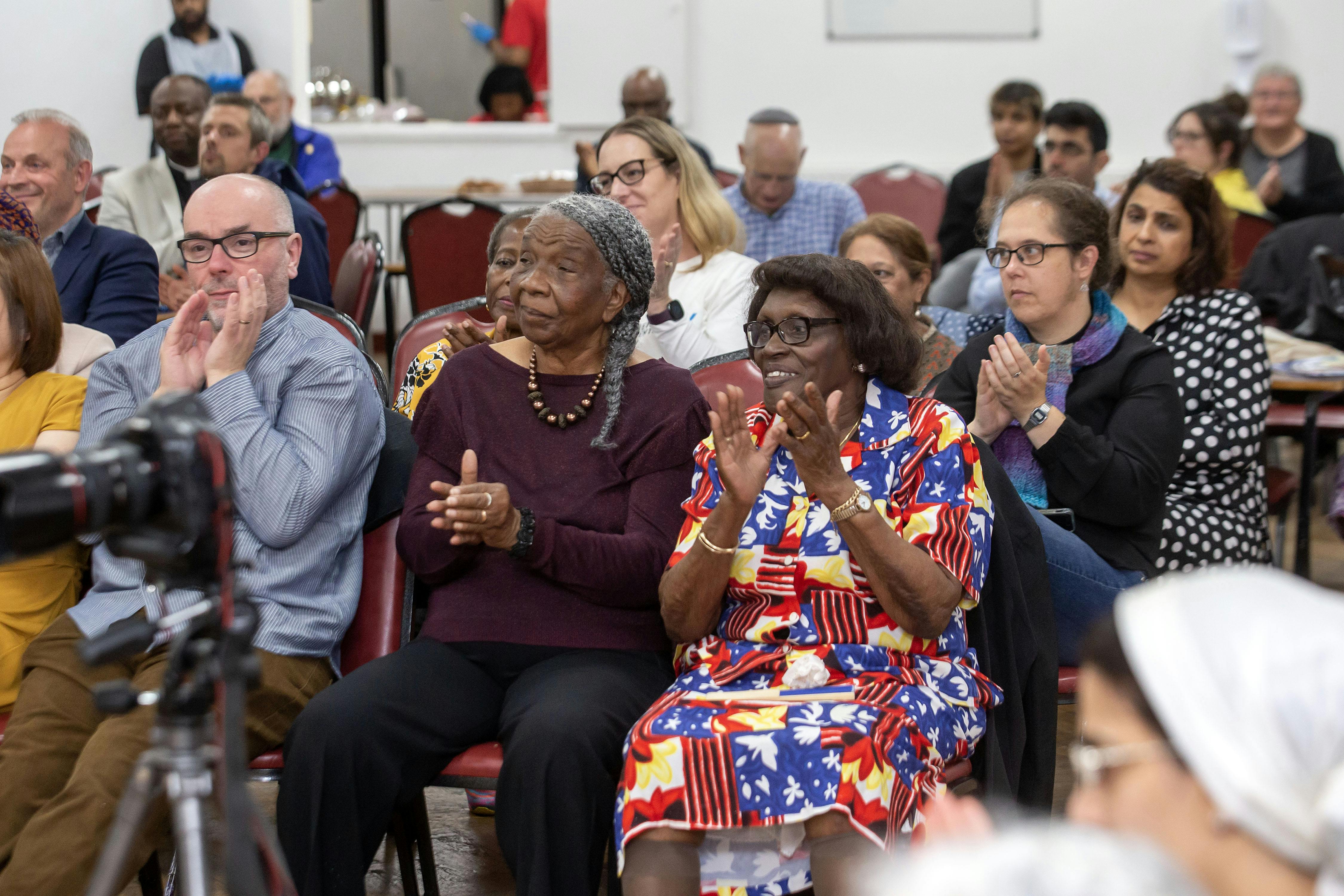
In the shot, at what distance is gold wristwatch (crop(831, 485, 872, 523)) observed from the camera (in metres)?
1.94

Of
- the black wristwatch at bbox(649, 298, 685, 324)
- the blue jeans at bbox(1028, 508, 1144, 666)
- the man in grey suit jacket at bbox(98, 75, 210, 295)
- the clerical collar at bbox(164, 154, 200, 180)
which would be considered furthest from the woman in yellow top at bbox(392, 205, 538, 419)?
the clerical collar at bbox(164, 154, 200, 180)

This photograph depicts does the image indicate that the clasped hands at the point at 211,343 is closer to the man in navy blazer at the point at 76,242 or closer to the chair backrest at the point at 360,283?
the man in navy blazer at the point at 76,242

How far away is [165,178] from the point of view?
4910 millimetres

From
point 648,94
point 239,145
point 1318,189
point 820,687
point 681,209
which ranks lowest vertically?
point 820,687

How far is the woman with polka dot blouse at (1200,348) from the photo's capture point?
8.99ft

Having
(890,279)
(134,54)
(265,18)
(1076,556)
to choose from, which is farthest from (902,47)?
(1076,556)

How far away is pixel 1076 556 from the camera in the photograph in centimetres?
248

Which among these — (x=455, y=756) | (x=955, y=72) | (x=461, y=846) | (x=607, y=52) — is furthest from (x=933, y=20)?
(x=455, y=756)

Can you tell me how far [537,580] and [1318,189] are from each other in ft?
16.9

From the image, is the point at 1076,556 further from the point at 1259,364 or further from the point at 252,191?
the point at 252,191

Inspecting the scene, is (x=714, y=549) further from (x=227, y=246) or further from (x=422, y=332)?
(x=422, y=332)

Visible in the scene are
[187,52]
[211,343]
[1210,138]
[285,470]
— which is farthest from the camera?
[187,52]

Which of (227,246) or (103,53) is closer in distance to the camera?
(227,246)

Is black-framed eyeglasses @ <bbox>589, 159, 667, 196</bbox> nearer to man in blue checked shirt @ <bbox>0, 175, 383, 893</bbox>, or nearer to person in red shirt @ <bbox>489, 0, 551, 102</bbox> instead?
man in blue checked shirt @ <bbox>0, 175, 383, 893</bbox>
